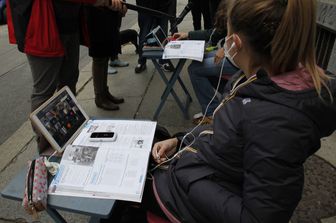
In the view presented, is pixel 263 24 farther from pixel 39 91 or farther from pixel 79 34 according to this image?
pixel 79 34

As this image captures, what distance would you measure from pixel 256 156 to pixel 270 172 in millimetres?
65

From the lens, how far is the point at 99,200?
4.11 feet

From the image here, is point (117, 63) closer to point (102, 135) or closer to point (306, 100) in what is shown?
point (102, 135)

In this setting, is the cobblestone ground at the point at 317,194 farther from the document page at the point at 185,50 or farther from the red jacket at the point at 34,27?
the red jacket at the point at 34,27

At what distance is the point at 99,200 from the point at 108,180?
99mm

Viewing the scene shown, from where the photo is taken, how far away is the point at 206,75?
2.99 metres

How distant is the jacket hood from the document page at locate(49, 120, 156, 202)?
1.93 feet

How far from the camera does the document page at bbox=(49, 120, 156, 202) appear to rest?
129cm

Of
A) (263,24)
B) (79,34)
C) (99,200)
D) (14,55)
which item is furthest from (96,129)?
(14,55)

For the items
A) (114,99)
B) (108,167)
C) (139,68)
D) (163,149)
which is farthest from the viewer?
(139,68)

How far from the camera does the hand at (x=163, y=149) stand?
1.52 meters

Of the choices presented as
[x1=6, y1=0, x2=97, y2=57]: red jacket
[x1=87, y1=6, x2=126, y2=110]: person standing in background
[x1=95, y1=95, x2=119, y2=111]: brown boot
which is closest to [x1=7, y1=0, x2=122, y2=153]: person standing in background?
[x1=6, y1=0, x2=97, y2=57]: red jacket

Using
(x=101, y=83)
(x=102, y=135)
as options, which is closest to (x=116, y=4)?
(x=101, y=83)

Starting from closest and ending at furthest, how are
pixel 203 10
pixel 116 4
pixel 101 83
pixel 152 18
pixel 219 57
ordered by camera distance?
pixel 116 4 < pixel 219 57 < pixel 101 83 < pixel 152 18 < pixel 203 10
